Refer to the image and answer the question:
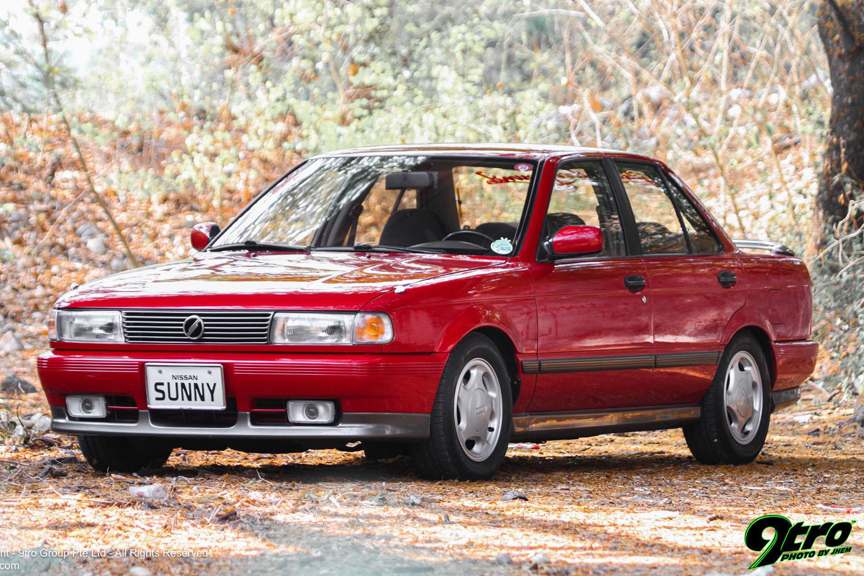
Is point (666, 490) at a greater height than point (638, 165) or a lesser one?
lesser

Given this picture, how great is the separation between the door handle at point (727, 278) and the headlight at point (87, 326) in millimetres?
3561

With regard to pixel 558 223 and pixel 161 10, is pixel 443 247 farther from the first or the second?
pixel 161 10

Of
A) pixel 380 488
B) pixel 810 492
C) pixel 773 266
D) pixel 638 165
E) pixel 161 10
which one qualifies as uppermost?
pixel 161 10

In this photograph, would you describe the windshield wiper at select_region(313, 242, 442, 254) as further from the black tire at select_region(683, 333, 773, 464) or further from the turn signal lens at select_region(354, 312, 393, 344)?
the black tire at select_region(683, 333, 773, 464)

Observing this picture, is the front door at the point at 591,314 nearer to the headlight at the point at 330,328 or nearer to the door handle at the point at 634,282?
the door handle at the point at 634,282

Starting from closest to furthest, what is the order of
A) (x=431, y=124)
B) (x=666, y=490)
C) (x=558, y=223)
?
(x=666, y=490)
(x=558, y=223)
(x=431, y=124)

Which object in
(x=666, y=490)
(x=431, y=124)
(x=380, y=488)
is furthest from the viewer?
(x=431, y=124)

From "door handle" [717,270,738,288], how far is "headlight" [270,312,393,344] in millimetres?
2834

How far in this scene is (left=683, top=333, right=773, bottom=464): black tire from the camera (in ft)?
25.3

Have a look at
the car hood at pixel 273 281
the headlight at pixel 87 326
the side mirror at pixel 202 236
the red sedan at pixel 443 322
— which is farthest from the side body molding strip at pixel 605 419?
the side mirror at pixel 202 236

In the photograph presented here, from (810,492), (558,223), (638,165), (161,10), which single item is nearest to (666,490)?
(810,492)

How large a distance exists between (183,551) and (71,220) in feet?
47.6

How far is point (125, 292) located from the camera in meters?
6.03

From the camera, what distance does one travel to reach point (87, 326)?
6000 millimetres
